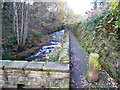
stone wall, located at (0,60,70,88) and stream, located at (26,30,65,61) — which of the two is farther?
stream, located at (26,30,65,61)

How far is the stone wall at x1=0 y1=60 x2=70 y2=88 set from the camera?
71.5 inches

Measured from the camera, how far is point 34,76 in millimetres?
1865

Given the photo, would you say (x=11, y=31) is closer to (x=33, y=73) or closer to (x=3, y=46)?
(x=3, y=46)

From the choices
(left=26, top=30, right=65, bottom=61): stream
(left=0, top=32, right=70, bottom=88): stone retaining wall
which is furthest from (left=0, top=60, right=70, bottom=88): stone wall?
(left=26, top=30, right=65, bottom=61): stream

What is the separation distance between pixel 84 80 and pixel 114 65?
0.97m

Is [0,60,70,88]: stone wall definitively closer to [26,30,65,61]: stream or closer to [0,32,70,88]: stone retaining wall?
[0,32,70,88]: stone retaining wall

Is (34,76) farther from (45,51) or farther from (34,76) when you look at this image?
(45,51)

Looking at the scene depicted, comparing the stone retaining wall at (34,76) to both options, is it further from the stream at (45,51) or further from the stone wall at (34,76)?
the stream at (45,51)

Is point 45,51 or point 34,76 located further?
point 45,51

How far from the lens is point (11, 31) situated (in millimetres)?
7363

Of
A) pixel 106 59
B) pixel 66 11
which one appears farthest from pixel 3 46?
pixel 66 11

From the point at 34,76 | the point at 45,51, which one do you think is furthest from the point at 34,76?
the point at 45,51

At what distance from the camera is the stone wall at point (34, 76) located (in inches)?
71.5

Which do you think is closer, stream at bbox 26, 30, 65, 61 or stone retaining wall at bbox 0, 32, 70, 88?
stone retaining wall at bbox 0, 32, 70, 88
